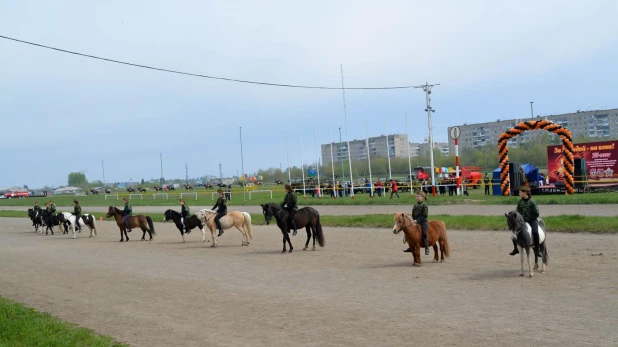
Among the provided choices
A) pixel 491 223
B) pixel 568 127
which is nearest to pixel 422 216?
pixel 491 223

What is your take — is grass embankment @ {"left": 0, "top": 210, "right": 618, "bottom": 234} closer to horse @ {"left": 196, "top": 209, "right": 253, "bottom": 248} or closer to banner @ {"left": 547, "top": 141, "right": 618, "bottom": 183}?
horse @ {"left": 196, "top": 209, "right": 253, "bottom": 248}

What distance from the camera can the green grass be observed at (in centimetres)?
927

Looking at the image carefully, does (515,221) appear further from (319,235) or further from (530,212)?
(319,235)

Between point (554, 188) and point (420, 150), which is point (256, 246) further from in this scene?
point (420, 150)

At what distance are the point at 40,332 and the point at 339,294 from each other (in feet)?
17.9

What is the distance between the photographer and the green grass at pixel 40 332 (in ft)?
30.4

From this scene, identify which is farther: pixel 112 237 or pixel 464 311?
pixel 112 237

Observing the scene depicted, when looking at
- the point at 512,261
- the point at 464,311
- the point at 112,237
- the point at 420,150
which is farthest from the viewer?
the point at 420,150

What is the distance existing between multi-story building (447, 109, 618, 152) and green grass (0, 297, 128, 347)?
7609cm

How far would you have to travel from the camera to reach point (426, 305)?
34.9 ft

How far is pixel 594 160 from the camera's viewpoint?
3897 centimetres

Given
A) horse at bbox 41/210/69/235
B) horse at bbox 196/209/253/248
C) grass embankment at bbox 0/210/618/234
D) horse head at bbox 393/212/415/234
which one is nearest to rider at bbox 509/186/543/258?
horse head at bbox 393/212/415/234

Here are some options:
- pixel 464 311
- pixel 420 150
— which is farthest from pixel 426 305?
pixel 420 150

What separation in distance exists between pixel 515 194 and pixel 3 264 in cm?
2923
